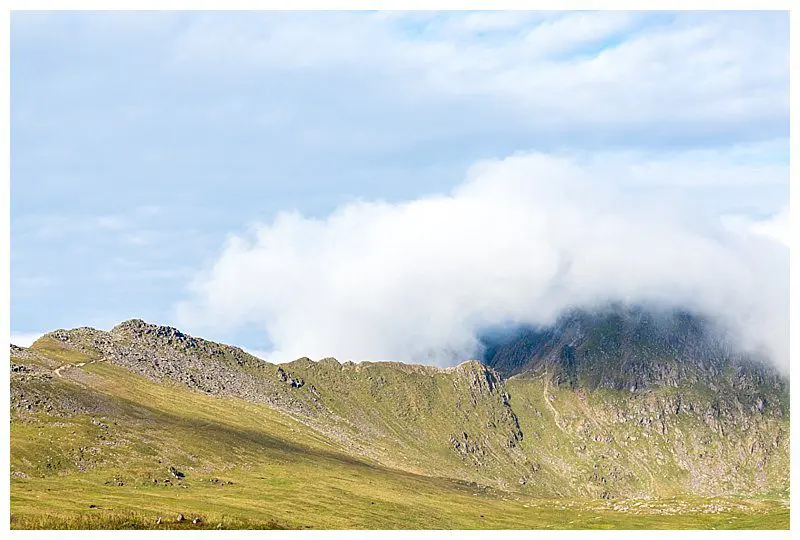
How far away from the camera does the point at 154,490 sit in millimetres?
185250
